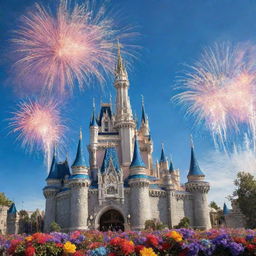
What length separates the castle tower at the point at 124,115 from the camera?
169 ft

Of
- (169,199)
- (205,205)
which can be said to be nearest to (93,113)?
(169,199)

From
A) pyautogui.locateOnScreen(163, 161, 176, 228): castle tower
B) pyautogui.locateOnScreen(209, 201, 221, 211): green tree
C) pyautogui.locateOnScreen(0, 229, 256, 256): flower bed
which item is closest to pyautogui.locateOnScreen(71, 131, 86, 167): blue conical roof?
pyautogui.locateOnScreen(163, 161, 176, 228): castle tower

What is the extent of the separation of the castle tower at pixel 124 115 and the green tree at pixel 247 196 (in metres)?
19.1

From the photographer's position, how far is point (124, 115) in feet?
177

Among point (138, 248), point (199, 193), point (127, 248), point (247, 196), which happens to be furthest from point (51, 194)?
point (127, 248)

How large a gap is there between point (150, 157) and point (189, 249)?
46.8m

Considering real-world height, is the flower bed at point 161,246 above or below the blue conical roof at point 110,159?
below

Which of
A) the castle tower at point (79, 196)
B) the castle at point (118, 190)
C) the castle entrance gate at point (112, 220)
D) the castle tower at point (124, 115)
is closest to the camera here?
the castle tower at point (79, 196)

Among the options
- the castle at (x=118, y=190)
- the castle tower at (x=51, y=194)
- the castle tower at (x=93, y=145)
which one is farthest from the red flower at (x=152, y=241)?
the castle tower at (x=51, y=194)

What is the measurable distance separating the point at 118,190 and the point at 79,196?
5.83 meters

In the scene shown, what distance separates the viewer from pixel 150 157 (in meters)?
56.5

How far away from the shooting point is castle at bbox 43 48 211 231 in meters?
42.5

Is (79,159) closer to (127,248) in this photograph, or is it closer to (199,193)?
(199,193)

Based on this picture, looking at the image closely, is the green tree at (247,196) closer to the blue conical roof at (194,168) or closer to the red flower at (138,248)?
the blue conical roof at (194,168)
